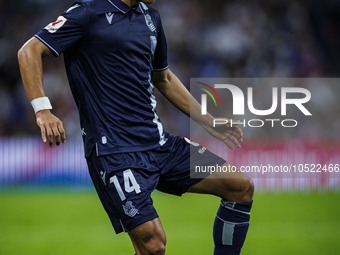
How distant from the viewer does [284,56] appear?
8062 millimetres

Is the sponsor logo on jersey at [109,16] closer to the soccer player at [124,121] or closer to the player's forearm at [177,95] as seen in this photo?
the soccer player at [124,121]

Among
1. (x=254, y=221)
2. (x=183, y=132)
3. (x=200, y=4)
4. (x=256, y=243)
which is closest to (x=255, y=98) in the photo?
(x=183, y=132)

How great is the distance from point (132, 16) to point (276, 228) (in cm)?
285

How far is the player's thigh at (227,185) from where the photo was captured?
2.31m

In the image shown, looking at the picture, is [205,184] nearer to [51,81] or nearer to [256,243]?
[256,243]

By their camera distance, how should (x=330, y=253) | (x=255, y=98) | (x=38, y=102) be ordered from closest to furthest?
1. (x=38, y=102)
2. (x=330, y=253)
3. (x=255, y=98)

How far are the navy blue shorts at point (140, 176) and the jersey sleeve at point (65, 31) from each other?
60 centimetres

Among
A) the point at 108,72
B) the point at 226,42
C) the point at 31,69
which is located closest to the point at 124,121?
the point at 108,72

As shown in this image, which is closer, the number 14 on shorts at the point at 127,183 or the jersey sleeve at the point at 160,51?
the number 14 on shorts at the point at 127,183

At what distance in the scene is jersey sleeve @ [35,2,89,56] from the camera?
196 centimetres

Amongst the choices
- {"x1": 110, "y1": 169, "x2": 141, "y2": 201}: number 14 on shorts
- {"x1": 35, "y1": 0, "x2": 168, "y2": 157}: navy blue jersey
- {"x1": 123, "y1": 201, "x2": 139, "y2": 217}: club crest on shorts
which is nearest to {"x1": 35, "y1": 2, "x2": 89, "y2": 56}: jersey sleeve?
{"x1": 35, "y1": 0, "x2": 168, "y2": 157}: navy blue jersey

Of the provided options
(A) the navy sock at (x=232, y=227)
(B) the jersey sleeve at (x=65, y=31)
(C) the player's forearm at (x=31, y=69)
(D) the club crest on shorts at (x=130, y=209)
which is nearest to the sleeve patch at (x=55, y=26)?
(B) the jersey sleeve at (x=65, y=31)

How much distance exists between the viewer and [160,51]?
2465mm

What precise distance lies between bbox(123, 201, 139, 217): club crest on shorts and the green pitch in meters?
1.55
